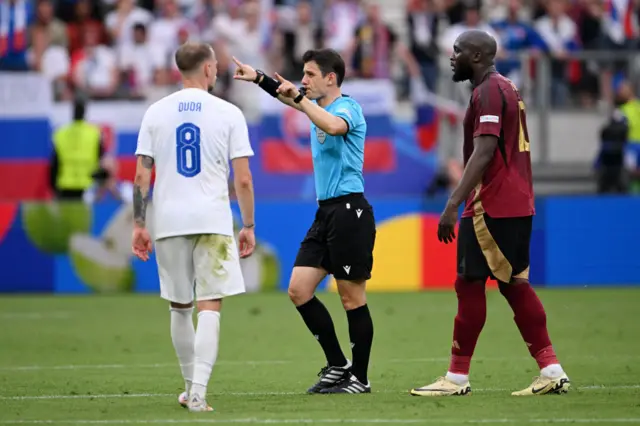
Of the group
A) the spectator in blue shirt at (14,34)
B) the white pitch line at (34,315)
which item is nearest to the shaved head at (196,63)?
the white pitch line at (34,315)

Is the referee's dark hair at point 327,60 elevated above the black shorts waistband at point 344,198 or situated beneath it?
elevated above

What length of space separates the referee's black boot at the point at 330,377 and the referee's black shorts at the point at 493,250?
3.52 feet

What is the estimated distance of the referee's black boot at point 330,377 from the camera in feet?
28.6

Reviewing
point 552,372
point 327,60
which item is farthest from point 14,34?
point 552,372

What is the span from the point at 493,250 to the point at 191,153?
207cm

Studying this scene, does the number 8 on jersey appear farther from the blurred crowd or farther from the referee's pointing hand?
the blurred crowd

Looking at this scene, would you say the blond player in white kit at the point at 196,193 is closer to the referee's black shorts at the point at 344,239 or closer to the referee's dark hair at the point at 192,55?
the referee's dark hair at the point at 192,55

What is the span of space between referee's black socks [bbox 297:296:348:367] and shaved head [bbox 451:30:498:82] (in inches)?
73.4

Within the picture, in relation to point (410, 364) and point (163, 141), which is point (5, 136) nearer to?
point (410, 364)

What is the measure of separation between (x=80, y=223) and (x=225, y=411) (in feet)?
34.0

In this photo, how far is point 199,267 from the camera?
305 inches

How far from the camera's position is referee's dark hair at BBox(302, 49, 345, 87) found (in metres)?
8.75

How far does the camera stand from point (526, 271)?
8.49m

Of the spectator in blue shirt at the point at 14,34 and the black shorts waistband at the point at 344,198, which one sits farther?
the spectator in blue shirt at the point at 14,34
